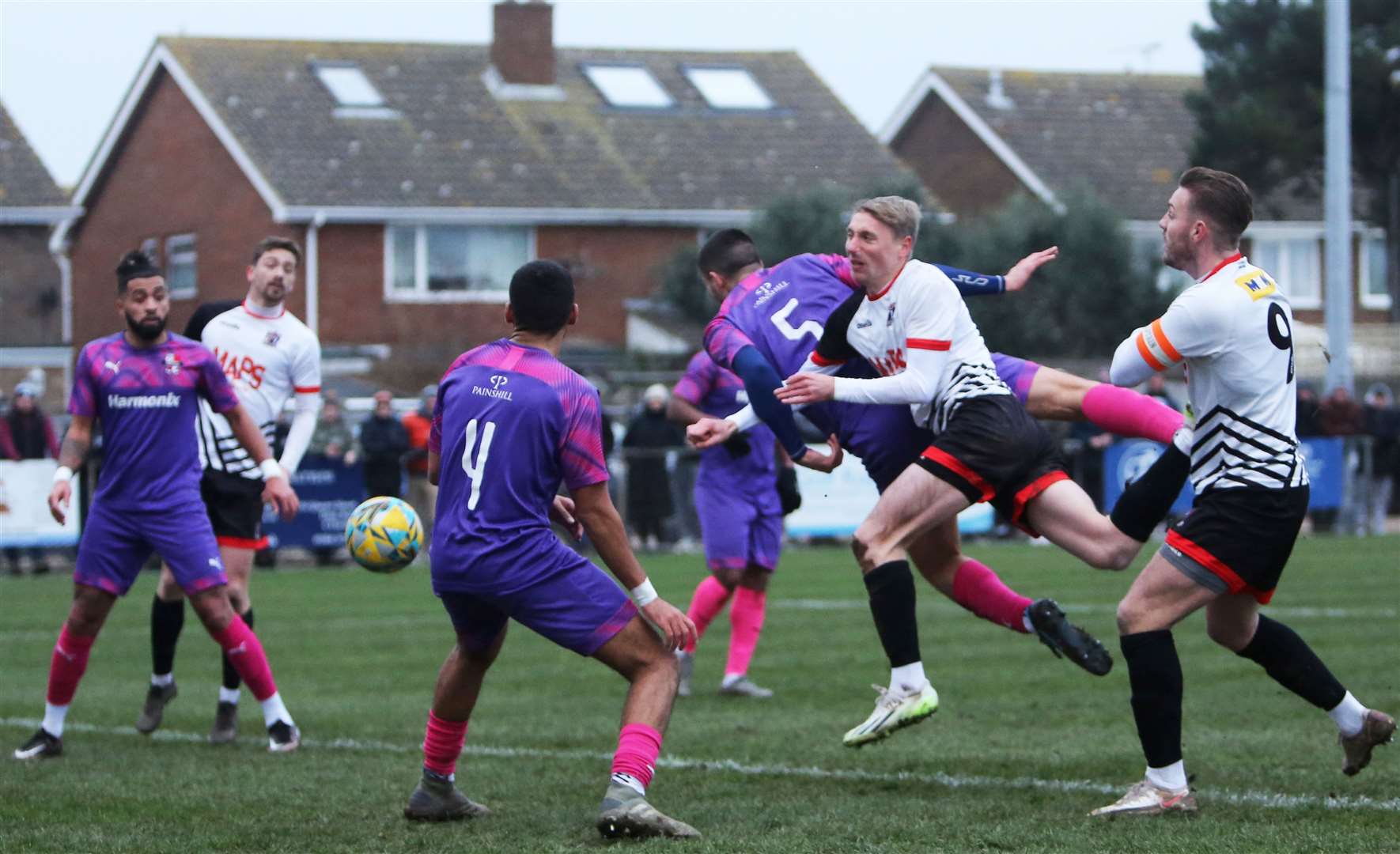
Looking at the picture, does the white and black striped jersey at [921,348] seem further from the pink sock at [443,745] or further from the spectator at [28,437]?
the spectator at [28,437]

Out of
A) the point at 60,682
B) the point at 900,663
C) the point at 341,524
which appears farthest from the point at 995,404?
the point at 341,524

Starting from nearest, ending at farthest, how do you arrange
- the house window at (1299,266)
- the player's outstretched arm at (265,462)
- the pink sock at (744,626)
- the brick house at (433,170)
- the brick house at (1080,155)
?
the player's outstretched arm at (265,462) < the pink sock at (744,626) < the brick house at (433,170) < the brick house at (1080,155) < the house window at (1299,266)

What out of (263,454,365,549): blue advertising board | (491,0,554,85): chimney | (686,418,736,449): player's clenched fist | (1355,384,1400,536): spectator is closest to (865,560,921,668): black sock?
(686,418,736,449): player's clenched fist

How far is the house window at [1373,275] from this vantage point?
43.7 metres

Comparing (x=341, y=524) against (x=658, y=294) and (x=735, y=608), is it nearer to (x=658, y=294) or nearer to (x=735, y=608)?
(x=735, y=608)

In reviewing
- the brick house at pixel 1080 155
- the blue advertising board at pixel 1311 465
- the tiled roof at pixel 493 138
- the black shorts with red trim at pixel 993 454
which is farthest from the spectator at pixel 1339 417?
the black shorts with red trim at pixel 993 454

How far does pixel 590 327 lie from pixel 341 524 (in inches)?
617

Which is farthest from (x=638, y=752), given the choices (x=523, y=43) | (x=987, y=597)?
(x=523, y=43)

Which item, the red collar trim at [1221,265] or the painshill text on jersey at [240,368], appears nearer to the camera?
the red collar trim at [1221,265]

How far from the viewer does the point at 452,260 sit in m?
36.6

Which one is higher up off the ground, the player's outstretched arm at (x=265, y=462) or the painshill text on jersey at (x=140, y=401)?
the painshill text on jersey at (x=140, y=401)

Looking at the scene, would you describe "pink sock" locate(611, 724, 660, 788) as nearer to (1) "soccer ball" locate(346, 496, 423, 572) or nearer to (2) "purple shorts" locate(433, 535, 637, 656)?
(2) "purple shorts" locate(433, 535, 637, 656)

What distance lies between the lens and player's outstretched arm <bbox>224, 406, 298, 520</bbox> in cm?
874

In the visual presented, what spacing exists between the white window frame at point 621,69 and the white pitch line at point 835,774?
31.0m
